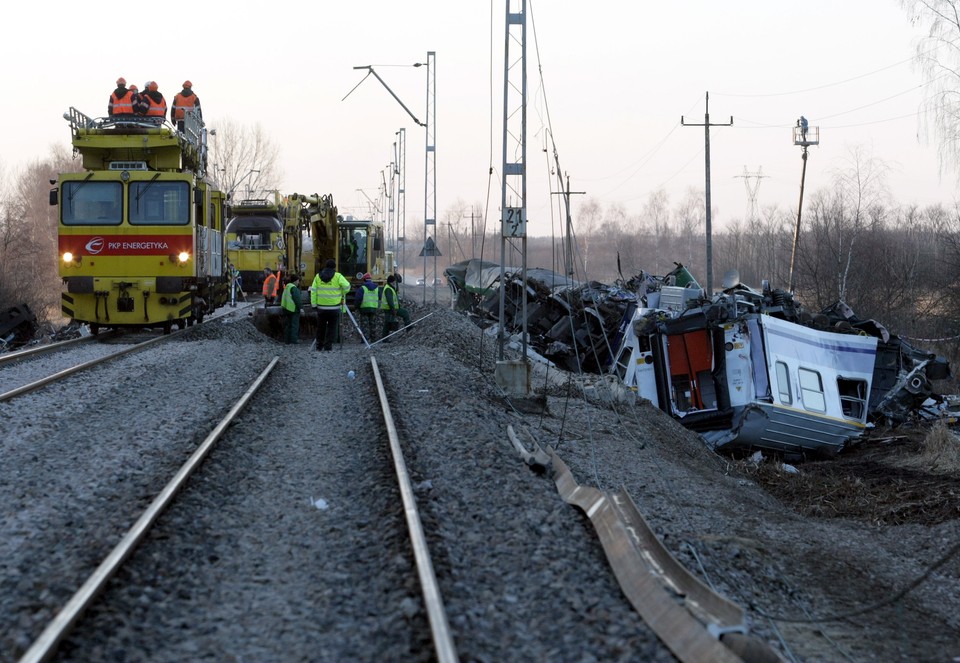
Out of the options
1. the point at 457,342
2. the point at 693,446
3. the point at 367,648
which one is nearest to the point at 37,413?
the point at 367,648

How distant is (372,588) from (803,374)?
14947 mm

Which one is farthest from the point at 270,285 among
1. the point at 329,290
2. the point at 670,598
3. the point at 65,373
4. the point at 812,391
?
the point at 670,598

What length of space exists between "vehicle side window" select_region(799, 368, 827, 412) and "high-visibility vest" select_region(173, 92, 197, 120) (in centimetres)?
1403

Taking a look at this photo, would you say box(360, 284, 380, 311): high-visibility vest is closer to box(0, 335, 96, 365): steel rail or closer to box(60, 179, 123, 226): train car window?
box(60, 179, 123, 226): train car window

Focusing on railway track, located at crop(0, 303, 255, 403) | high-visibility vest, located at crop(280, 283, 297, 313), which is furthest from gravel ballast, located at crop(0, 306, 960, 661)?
high-visibility vest, located at crop(280, 283, 297, 313)

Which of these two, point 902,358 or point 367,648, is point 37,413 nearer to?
point 367,648

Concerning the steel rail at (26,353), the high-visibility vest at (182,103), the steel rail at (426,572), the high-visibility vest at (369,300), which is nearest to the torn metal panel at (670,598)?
the steel rail at (426,572)

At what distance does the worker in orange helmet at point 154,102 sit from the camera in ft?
67.5

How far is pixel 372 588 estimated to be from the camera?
19.1ft

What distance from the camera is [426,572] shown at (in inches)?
223

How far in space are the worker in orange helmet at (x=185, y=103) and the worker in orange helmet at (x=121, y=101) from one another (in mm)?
1452

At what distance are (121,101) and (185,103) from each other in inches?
85.7

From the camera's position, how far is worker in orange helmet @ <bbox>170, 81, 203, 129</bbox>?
72.3 feet

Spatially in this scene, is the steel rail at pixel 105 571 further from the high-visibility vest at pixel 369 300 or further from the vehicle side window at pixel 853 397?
the vehicle side window at pixel 853 397
